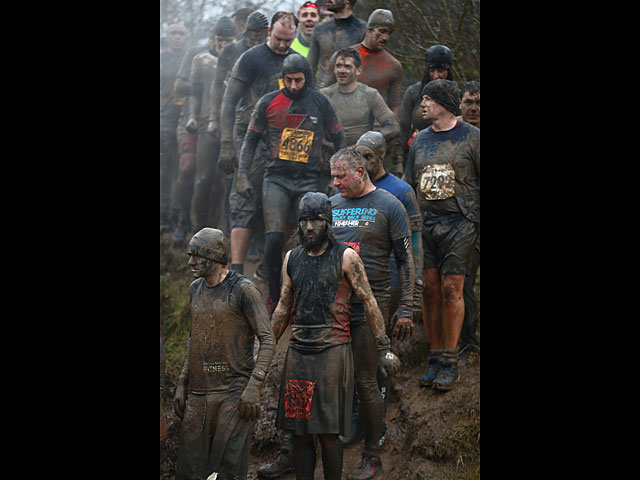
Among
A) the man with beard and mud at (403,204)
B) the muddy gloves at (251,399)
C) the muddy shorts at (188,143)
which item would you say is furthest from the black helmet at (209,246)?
the muddy shorts at (188,143)

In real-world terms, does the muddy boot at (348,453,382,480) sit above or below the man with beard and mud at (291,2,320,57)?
below

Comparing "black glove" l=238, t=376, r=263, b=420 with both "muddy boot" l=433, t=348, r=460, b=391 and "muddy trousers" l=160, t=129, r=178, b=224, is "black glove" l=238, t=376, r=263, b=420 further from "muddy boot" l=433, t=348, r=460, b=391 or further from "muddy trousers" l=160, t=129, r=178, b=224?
"muddy trousers" l=160, t=129, r=178, b=224

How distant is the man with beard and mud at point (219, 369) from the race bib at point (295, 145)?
1720mm

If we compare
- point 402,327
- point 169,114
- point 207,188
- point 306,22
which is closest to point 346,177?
point 402,327

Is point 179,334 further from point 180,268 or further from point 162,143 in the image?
point 162,143

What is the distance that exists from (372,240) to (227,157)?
2306mm

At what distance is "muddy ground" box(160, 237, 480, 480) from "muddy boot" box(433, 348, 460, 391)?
0.19 ft

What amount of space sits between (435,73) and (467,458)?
122 inches

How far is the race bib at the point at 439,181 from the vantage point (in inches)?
241

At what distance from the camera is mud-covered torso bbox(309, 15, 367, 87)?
7625mm

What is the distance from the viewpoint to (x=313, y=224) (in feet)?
16.4

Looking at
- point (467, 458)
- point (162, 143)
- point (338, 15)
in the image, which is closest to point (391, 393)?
point (467, 458)

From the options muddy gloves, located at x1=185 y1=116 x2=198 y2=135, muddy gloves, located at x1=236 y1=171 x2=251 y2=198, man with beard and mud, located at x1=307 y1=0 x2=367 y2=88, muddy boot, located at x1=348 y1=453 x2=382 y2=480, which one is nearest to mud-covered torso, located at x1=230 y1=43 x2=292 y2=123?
man with beard and mud, located at x1=307 y1=0 x2=367 y2=88

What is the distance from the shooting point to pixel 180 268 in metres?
7.99
